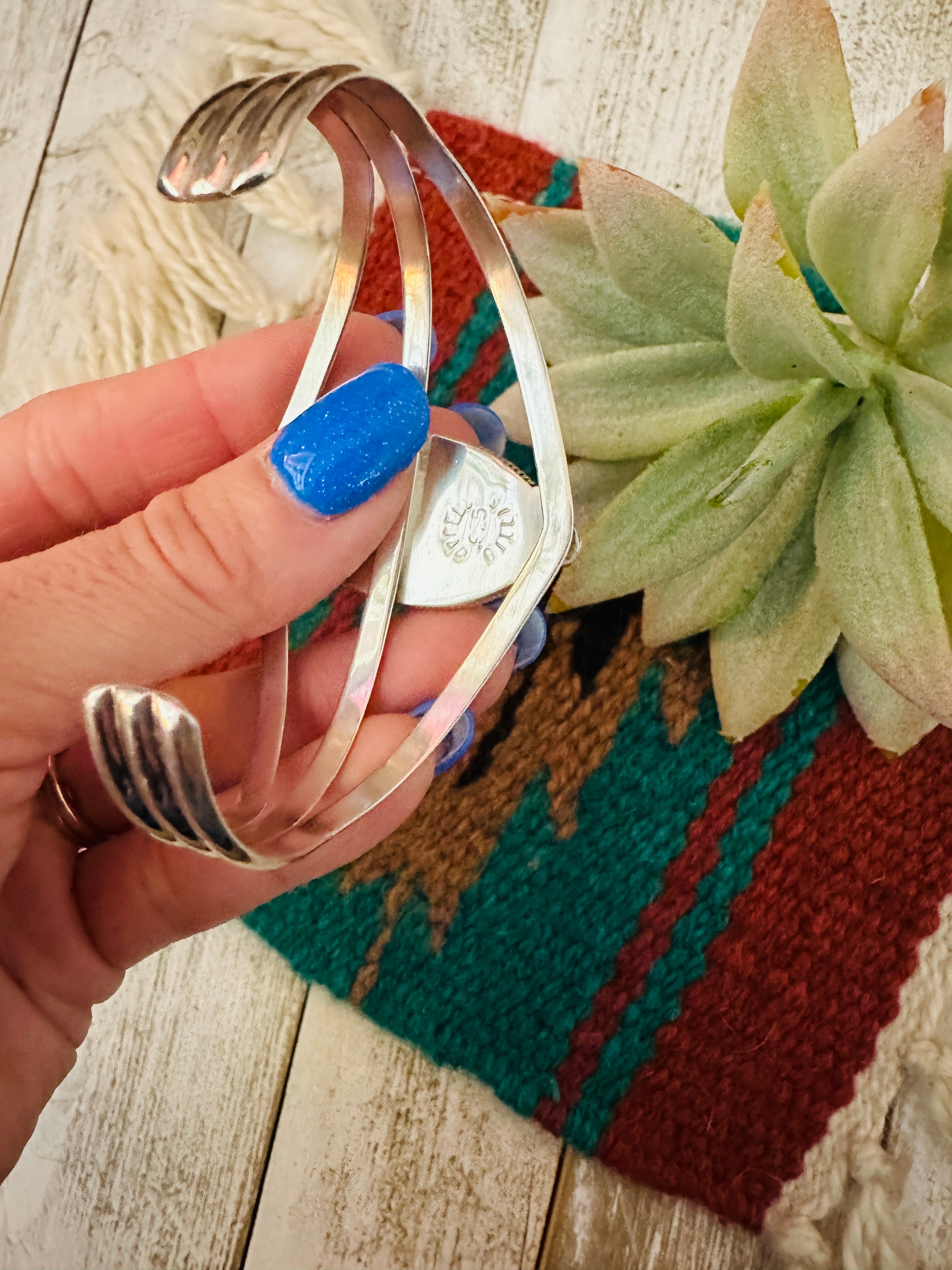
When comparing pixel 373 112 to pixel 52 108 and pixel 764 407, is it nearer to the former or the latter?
pixel 764 407

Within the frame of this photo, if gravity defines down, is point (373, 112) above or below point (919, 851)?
above

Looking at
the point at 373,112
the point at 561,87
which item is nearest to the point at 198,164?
the point at 373,112

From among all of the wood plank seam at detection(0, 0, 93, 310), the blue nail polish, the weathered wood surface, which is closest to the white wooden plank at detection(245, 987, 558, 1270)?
the weathered wood surface

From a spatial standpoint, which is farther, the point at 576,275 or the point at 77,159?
the point at 77,159

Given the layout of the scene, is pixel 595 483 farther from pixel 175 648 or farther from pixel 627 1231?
→ pixel 627 1231

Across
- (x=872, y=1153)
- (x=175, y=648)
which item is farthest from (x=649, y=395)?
(x=872, y=1153)

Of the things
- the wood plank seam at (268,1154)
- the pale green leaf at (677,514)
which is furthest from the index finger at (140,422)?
the wood plank seam at (268,1154)
